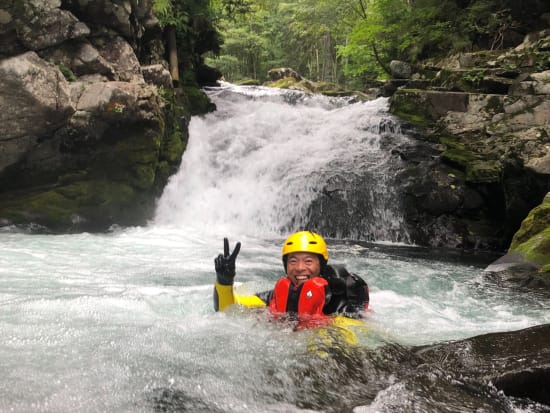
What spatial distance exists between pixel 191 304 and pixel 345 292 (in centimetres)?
165

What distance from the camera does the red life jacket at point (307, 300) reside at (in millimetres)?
3645

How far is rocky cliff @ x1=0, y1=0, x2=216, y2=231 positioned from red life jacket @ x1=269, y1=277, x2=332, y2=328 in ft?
21.3

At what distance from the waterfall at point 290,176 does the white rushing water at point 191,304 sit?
0.18 feet

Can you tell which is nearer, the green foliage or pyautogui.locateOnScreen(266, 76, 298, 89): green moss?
the green foliage

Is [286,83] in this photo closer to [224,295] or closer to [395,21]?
[395,21]

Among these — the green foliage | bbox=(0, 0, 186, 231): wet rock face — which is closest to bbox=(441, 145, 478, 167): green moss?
bbox=(0, 0, 186, 231): wet rock face

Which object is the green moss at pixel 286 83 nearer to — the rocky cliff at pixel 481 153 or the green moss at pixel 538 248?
the rocky cliff at pixel 481 153

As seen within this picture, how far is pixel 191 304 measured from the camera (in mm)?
4555

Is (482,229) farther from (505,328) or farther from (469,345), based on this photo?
(469,345)

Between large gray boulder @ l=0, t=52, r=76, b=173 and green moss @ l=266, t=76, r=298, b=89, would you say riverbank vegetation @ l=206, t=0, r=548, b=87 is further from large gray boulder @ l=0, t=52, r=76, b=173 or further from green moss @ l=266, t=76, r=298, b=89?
large gray boulder @ l=0, t=52, r=76, b=173

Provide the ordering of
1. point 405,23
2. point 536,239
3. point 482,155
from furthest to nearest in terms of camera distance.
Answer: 1. point 405,23
2. point 482,155
3. point 536,239

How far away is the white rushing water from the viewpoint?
2.54 metres

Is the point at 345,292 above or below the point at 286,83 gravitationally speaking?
below

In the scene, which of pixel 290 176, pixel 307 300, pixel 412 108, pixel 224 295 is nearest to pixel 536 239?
pixel 307 300
